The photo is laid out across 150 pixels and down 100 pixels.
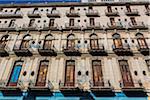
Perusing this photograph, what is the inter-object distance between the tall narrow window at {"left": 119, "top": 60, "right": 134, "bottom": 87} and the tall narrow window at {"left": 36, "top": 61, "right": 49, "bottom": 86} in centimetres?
791

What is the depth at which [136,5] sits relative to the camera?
26500 mm

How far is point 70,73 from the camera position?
18828 mm

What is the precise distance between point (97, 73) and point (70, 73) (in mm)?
2781

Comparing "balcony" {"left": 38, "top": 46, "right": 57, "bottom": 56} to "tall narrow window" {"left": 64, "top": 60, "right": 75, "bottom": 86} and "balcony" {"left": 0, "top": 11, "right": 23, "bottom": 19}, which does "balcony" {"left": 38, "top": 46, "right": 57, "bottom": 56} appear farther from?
"balcony" {"left": 0, "top": 11, "right": 23, "bottom": 19}

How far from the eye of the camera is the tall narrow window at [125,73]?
1766 centimetres

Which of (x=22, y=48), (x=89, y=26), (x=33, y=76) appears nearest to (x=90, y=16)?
(x=89, y=26)

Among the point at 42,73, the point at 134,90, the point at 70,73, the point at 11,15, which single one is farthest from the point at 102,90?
the point at 11,15

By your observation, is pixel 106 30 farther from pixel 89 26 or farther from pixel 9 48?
pixel 9 48

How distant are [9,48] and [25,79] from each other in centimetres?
509

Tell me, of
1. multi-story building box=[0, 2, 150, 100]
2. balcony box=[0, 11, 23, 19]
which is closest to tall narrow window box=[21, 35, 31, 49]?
multi-story building box=[0, 2, 150, 100]

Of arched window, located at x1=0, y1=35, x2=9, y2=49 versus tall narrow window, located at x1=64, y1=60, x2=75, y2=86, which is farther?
arched window, located at x1=0, y1=35, x2=9, y2=49

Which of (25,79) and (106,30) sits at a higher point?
(106,30)

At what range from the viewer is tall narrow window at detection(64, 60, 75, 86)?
1802 centimetres

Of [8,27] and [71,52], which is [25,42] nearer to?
[8,27]
